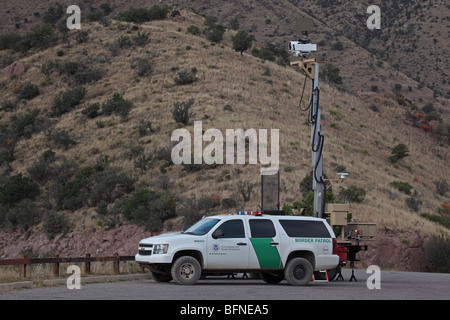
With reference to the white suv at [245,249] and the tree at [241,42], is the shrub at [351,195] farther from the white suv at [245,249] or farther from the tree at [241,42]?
the tree at [241,42]

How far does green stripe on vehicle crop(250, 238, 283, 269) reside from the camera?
16766mm

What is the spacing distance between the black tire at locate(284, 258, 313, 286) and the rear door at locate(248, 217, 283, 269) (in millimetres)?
265

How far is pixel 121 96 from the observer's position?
58062 mm

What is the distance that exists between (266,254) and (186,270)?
2174mm

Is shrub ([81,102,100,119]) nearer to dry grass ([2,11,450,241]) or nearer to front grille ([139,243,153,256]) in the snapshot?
dry grass ([2,11,450,241])

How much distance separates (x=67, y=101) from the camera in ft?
198

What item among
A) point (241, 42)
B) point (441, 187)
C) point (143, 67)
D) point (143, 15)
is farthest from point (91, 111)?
point (143, 15)

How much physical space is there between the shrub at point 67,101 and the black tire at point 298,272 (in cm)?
4649

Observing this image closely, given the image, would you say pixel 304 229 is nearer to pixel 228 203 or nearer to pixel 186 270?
pixel 186 270

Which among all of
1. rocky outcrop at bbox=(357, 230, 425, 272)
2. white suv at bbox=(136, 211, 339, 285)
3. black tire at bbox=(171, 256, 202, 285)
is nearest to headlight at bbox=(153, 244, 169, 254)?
white suv at bbox=(136, 211, 339, 285)
